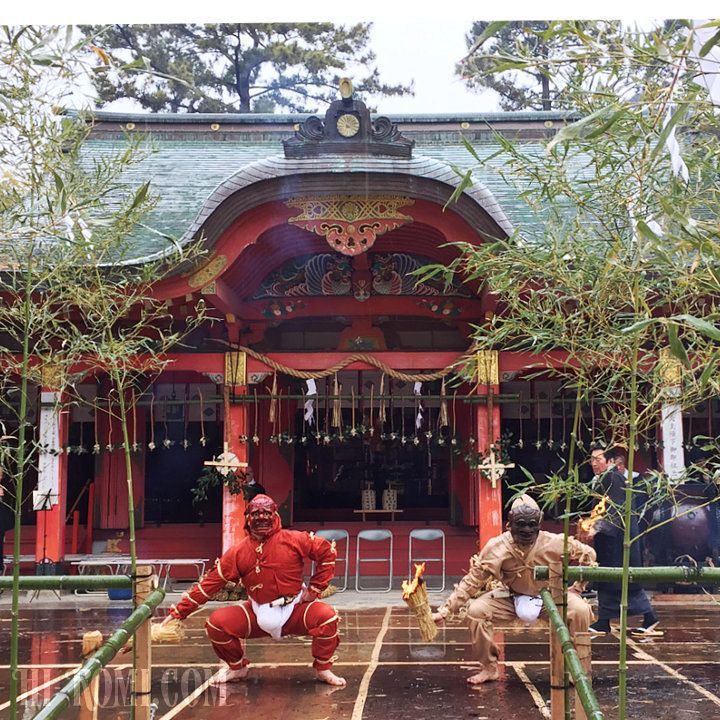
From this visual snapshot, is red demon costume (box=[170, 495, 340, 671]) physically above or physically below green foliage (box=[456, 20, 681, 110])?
below

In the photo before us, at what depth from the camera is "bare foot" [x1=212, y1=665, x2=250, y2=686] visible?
5.04m

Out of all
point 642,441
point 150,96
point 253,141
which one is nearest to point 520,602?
point 642,441

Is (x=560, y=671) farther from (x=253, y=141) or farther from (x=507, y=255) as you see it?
(x=253, y=141)

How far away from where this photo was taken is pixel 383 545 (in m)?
9.74

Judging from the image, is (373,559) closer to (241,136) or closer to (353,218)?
(353,218)

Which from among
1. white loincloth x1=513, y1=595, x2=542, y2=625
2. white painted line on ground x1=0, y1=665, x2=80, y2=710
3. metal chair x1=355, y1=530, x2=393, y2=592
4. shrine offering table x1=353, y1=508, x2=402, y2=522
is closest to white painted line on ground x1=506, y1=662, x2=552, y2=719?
white loincloth x1=513, y1=595, x2=542, y2=625

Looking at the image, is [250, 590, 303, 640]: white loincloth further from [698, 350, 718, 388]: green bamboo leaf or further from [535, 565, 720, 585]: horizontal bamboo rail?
[698, 350, 718, 388]: green bamboo leaf

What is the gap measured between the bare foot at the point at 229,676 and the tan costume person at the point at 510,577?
123cm

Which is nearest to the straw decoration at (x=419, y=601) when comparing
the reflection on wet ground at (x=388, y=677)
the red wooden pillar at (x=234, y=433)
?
the reflection on wet ground at (x=388, y=677)

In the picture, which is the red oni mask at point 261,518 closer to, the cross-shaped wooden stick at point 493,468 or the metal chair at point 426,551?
the cross-shaped wooden stick at point 493,468

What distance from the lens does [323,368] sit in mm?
8961

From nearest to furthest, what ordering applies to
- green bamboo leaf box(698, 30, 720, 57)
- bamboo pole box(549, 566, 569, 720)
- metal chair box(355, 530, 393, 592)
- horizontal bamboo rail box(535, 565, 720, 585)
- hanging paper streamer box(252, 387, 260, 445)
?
1. green bamboo leaf box(698, 30, 720, 57)
2. bamboo pole box(549, 566, 569, 720)
3. horizontal bamboo rail box(535, 565, 720, 585)
4. hanging paper streamer box(252, 387, 260, 445)
5. metal chair box(355, 530, 393, 592)

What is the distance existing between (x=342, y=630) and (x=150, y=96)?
13.3m

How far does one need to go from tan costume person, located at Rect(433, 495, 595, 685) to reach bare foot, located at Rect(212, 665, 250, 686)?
1.23 metres
